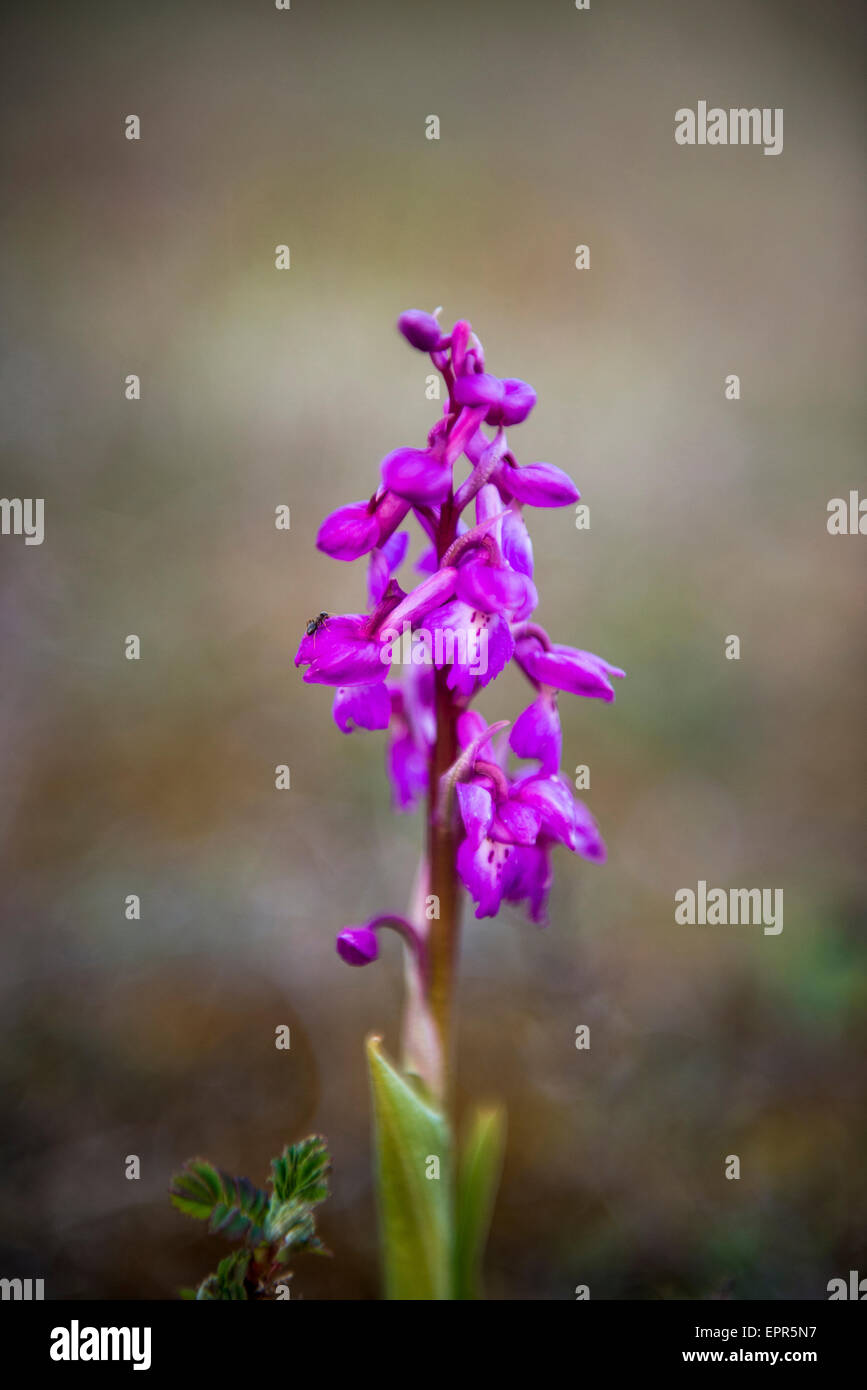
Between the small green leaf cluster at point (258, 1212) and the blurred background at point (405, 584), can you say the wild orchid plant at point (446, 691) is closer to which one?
the small green leaf cluster at point (258, 1212)

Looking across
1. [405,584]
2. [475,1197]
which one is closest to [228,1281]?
[475,1197]

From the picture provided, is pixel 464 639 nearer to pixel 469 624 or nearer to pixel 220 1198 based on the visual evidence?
pixel 469 624

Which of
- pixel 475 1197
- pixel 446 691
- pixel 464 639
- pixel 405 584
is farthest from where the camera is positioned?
pixel 405 584

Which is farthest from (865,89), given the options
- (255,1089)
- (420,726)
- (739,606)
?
(255,1089)

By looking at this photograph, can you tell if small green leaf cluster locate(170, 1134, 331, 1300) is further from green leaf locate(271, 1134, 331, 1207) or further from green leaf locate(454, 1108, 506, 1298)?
green leaf locate(454, 1108, 506, 1298)

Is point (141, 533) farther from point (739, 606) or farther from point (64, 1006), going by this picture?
point (739, 606)

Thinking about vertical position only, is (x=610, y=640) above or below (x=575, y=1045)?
above

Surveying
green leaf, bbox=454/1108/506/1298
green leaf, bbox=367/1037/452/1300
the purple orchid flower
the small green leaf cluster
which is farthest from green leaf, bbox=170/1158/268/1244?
green leaf, bbox=454/1108/506/1298
